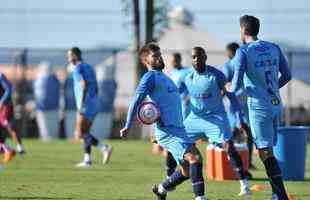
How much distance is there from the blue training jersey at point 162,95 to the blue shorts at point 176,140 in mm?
62

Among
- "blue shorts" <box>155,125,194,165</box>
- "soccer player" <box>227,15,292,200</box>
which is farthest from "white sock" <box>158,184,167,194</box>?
"soccer player" <box>227,15,292,200</box>

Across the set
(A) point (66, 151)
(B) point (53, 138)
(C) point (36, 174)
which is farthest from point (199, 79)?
(B) point (53, 138)

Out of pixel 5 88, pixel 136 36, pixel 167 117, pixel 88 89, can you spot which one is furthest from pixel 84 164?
pixel 136 36

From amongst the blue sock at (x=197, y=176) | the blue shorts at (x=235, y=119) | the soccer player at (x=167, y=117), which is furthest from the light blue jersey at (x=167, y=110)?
the blue shorts at (x=235, y=119)

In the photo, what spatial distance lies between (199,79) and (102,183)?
2186 mm

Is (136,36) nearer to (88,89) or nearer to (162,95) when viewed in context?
(88,89)

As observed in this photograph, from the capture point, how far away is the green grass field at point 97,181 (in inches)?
521

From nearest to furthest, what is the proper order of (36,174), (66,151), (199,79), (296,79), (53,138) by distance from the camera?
(199,79) < (36,174) < (66,151) < (53,138) < (296,79)

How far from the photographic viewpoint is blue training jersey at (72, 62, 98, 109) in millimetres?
18344

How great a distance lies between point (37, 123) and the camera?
106ft

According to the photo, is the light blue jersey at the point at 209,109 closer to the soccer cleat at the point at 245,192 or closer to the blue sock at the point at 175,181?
the soccer cleat at the point at 245,192

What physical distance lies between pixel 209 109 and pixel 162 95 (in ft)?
8.13

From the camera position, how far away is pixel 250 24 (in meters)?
11.8

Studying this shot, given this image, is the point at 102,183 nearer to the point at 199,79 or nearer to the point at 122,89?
the point at 199,79
